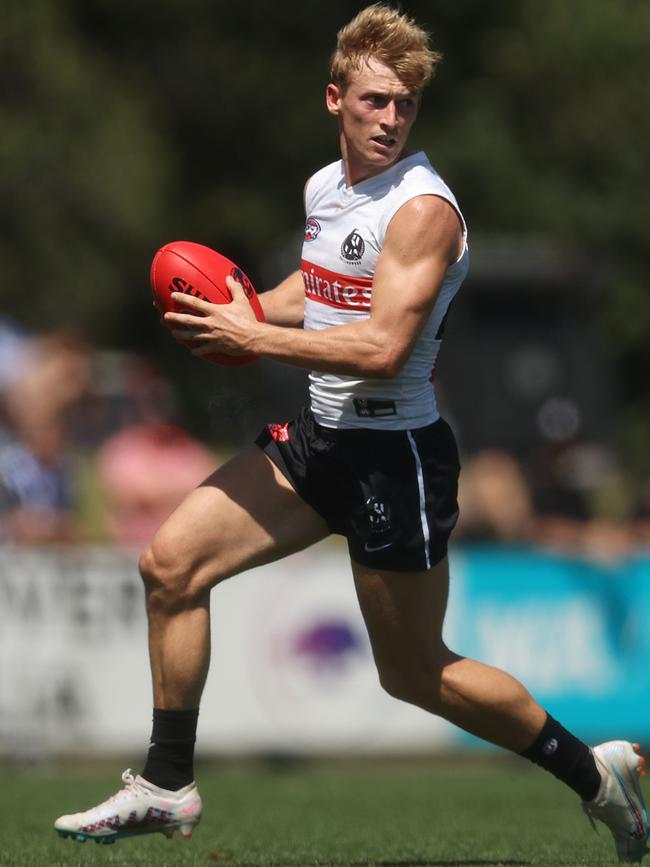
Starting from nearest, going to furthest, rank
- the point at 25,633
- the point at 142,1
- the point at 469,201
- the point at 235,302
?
the point at 235,302 → the point at 25,633 → the point at 469,201 → the point at 142,1

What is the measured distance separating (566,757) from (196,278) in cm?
193

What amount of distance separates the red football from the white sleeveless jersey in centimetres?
24

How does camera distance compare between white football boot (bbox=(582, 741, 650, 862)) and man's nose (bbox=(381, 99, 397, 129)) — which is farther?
white football boot (bbox=(582, 741, 650, 862))

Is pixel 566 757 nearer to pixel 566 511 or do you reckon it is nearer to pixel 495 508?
pixel 495 508

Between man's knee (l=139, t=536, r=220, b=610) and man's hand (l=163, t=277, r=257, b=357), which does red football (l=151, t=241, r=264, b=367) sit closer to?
man's hand (l=163, t=277, r=257, b=357)

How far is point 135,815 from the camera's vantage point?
16.0 ft

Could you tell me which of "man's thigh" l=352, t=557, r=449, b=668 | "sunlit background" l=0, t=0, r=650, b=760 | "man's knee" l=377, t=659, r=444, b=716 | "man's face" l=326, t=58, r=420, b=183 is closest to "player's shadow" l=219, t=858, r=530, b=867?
"man's knee" l=377, t=659, r=444, b=716

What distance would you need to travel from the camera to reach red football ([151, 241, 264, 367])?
193 inches

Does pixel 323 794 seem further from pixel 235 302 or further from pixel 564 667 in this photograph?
pixel 235 302

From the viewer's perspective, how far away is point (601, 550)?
31.1 feet

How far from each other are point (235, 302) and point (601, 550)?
5078mm

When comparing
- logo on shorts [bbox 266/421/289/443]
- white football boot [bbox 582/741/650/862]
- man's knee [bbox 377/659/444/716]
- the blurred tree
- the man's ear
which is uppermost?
the blurred tree

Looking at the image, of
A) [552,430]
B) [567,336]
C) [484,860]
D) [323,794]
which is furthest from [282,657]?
[567,336]

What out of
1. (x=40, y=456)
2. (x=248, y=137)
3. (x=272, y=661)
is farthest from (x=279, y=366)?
(x=248, y=137)
